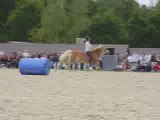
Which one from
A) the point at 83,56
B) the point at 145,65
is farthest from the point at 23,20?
the point at 83,56

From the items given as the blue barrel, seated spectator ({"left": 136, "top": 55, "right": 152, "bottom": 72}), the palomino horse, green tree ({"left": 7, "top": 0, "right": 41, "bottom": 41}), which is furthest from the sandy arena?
green tree ({"left": 7, "top": 0, "right": 41, "bottom": 41})

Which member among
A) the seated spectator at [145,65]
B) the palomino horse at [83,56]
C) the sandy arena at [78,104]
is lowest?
the seated spectator at [145,65]

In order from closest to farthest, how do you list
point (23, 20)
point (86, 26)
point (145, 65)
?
1. point (145, 65)
2. point (86, 26)
3. point (23, 20)

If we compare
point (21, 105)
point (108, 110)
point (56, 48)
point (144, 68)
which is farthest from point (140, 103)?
point (56, 48)

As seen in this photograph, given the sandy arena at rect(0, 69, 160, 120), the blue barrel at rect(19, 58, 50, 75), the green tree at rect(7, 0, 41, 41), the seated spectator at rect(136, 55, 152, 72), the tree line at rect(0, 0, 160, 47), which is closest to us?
the sandy arena at rect(0, 69, 160, 120)

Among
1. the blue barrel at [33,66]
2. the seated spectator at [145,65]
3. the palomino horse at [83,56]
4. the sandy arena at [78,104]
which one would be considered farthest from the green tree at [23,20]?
the sandy arena at [78,104]

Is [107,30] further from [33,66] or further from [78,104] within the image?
[78,104]

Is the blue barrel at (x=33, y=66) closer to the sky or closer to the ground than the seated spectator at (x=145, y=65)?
closer to the sky

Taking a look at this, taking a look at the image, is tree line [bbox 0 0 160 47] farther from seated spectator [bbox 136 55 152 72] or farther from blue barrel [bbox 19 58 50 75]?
blue barrel [bbox 19 58 50 75]

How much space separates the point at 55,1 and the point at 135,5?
19442 mm

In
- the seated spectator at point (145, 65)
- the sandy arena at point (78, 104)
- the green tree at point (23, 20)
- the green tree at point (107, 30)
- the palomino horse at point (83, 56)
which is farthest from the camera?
the green tree at point (23, 20)

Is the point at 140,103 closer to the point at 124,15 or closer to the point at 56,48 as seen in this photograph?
the point at 56,48

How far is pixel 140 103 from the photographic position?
35.6ft

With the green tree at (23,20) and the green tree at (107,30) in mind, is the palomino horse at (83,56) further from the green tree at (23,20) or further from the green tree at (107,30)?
the green tree at (23,20)
